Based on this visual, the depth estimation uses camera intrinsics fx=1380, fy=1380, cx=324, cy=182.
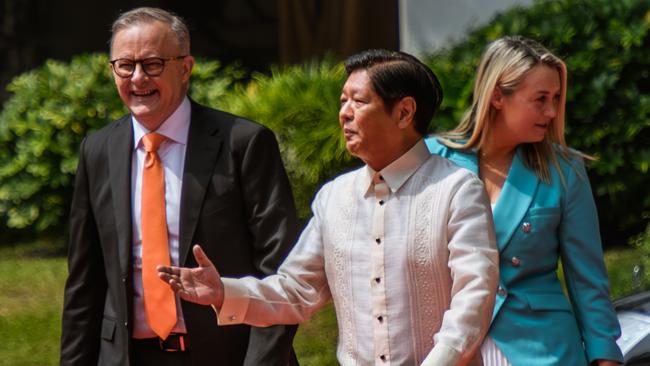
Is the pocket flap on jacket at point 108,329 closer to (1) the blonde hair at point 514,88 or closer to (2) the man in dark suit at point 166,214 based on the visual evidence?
(2) the man in dark suit at point 166,214

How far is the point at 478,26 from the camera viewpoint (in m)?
10.2

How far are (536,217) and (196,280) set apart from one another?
1.19m

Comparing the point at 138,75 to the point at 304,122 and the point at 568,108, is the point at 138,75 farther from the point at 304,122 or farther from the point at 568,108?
the point at 568,108

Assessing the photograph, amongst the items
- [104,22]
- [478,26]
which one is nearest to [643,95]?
[478,26]

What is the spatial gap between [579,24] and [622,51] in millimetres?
341

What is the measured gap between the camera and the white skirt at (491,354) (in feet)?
13.5

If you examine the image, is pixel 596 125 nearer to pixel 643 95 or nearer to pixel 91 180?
pixel 643 95

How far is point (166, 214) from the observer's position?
14.3 ft

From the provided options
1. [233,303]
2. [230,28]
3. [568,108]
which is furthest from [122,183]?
[230,28]

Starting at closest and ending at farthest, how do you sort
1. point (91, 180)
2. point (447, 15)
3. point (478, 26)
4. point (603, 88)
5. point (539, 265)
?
point (539, 265), point (91, 180), point (603, 88), point (478, 26), point (447, 15)

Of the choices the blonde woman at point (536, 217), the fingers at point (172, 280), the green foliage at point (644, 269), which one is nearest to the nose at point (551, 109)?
the blonde woman at point (536, 217)

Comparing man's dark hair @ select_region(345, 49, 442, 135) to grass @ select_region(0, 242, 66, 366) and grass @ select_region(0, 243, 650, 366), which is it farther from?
grass @ select_region(0, 242, 66, 366)

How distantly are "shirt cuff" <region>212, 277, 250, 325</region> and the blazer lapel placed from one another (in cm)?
91

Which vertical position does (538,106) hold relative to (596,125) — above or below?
above
